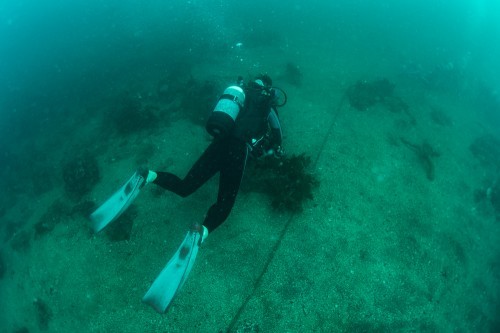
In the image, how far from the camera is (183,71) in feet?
46.3

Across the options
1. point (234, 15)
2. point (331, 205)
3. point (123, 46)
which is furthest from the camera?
point (234, 15)

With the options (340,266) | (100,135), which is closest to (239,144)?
(340,266)

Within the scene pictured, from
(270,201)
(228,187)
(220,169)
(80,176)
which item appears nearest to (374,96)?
(270,201)

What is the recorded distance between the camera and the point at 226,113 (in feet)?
19.7

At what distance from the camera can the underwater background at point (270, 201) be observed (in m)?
6.23

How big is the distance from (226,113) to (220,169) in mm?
1199

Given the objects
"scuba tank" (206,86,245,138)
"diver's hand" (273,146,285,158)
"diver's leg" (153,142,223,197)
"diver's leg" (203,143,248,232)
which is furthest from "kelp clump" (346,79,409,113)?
"diver's leg" (153,142,223,197)

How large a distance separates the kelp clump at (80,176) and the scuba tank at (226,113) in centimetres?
486

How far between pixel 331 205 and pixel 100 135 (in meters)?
8.73

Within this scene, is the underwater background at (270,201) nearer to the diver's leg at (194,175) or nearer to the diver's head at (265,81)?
the diver's leg at (194,175)

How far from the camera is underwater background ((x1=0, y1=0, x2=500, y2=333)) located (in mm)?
6227

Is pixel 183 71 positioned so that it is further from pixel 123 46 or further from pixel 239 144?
pixel 239 144

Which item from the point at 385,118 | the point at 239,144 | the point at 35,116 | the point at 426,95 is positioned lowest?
the point at 35,116

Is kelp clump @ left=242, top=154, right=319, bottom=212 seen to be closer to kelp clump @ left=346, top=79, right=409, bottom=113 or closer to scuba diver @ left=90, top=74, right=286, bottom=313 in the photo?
scuba diver @ left=90, top=74, right=286, bottom=313
